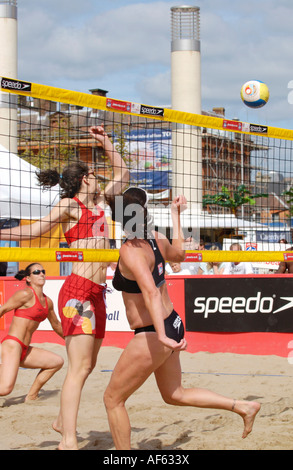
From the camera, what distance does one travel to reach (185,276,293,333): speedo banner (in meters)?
8.25

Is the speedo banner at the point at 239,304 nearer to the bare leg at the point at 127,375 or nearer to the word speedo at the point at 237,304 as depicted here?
the word speedo at the point at 237,304

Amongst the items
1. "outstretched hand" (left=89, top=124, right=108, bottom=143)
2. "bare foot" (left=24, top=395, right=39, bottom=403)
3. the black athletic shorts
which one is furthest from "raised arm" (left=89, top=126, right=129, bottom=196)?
"bare foot" (left=24, top=395, right=39, bottom=403)

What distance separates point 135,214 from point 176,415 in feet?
7.29

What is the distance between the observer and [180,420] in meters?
5.09

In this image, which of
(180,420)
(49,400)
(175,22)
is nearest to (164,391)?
(180,420)

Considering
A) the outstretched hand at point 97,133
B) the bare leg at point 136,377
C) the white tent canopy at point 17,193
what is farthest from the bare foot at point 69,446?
the white tent canopy at point 17,193

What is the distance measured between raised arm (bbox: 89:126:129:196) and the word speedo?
4071mm

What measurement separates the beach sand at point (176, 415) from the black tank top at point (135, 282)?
131 centimetres

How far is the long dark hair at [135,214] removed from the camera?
12.0 ft

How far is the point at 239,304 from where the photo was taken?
836 cm

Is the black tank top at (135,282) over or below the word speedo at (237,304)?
over

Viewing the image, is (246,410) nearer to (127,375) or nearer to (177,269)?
(127,375)

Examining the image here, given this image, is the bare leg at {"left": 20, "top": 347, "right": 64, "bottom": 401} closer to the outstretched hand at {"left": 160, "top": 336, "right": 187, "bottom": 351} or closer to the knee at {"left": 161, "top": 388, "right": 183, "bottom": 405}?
the knee at {"left": 161, "top": 388, "right": 183, "bottom": 405}
